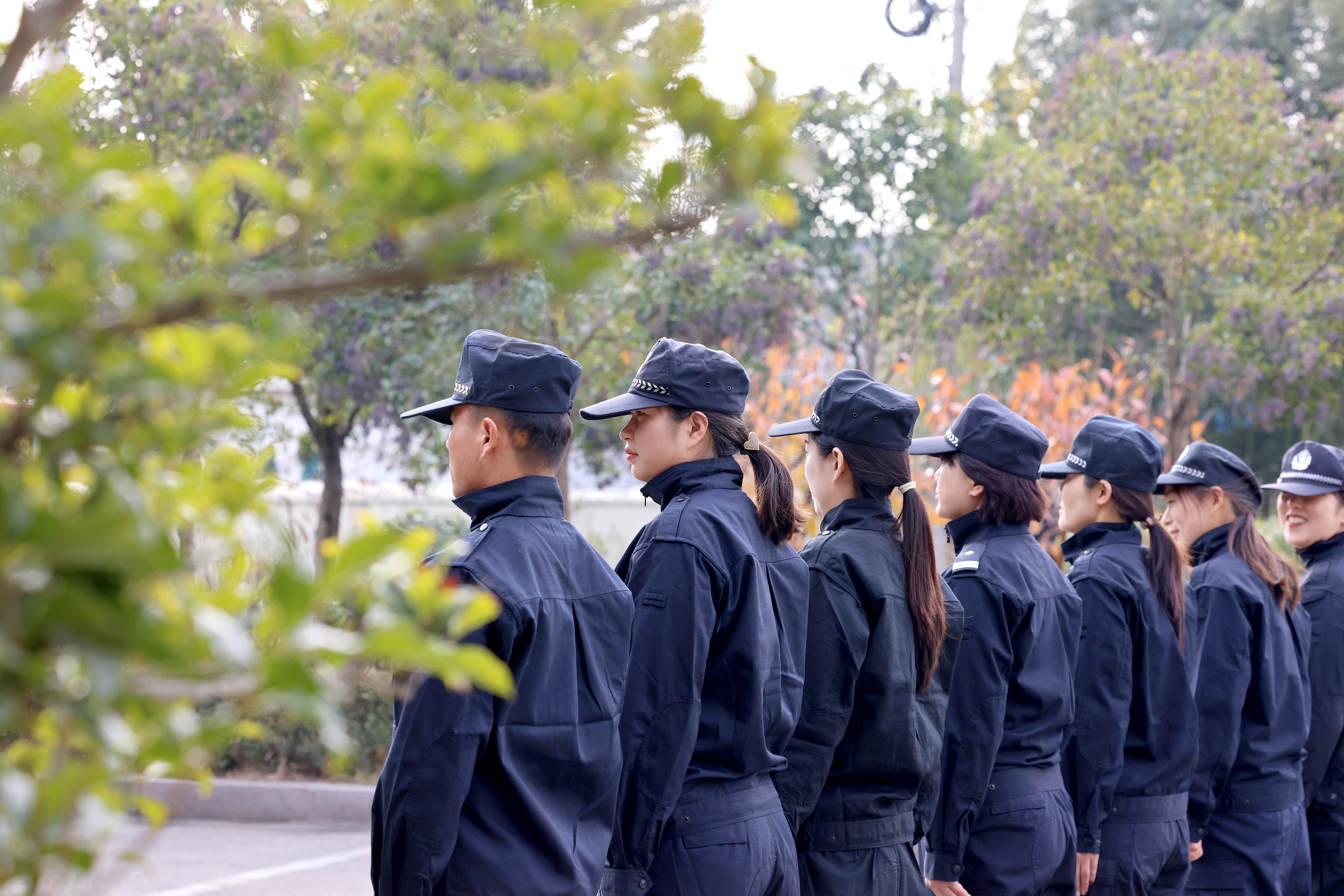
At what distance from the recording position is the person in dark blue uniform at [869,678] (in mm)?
3303

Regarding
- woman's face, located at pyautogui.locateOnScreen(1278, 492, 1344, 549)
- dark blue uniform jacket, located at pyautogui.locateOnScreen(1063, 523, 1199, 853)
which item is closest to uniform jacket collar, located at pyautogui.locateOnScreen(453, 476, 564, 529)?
dark blue uniform jacket, located at pyautogui.locateOnScreen(1063, 523, 1199, 853)

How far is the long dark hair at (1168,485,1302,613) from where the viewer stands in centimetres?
479

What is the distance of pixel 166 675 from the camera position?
2.68 feet

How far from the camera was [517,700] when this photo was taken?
2559 mm

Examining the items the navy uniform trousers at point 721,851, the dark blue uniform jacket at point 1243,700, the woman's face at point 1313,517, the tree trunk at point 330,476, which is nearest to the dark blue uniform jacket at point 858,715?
the navy uniform trousers at point 721,851

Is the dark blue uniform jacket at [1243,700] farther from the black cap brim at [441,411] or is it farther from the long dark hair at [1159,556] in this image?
the black cap brim at [441,411]

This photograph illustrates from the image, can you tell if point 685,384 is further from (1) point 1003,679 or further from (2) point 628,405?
(1) point 1003,679

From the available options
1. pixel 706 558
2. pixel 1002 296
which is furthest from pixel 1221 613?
pixel 1002 296

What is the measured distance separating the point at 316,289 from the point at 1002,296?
1204cm

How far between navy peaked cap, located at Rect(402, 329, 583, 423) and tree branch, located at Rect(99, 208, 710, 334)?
1859 mm

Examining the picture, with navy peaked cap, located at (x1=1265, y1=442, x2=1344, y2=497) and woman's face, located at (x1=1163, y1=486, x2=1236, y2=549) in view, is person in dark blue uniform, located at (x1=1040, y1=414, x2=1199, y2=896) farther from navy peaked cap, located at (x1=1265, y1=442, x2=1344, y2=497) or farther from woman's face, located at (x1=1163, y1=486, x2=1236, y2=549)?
navy peaked cap, located at (x1=1265, y1=442, x2=1344, y2=497)

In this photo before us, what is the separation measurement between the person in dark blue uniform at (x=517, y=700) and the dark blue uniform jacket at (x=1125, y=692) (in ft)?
6.41

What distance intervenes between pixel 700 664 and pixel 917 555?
795 mm

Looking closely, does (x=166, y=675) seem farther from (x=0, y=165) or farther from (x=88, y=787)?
(x=0, y=165)
